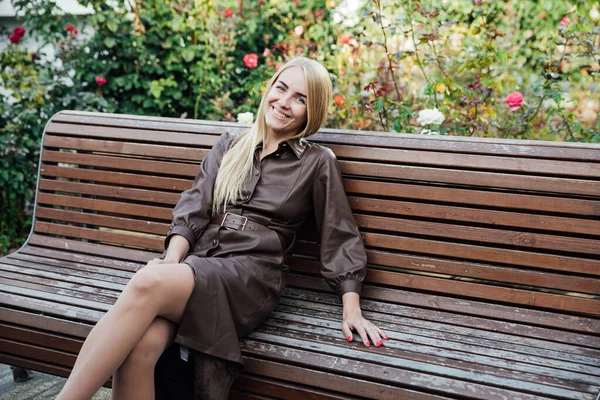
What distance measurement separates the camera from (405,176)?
276cm

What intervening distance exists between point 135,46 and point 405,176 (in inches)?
117

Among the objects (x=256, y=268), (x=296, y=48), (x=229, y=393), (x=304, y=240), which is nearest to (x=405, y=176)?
(x=304, y=240)

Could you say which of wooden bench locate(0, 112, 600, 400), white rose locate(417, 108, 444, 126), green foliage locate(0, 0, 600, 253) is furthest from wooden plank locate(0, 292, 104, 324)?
green foliage locate(0, 0, 600, 253)

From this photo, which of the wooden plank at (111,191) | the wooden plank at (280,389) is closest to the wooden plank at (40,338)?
the wooden plank at (280,389)

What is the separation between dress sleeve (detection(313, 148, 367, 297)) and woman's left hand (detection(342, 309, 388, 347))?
148mm

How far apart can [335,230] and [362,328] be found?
0.46 m

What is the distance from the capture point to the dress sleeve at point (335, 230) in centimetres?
265

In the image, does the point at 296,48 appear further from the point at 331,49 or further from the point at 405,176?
the point at 405,176

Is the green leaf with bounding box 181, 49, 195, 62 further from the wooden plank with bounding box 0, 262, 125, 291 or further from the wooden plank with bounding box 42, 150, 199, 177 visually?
the wooden plank with bounding box 0, 262, 125, 291

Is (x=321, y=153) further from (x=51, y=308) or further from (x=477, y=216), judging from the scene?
(x=51, y=308)

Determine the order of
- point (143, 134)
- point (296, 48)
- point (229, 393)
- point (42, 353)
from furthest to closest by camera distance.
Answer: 1. point (296, 48)
2. point (143, 134)
3. point (42, 353)
4. point (229, 393)

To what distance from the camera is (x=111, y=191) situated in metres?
3.31

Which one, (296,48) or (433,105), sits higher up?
(296,48)

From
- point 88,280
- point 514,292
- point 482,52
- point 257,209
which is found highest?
point 482,52
